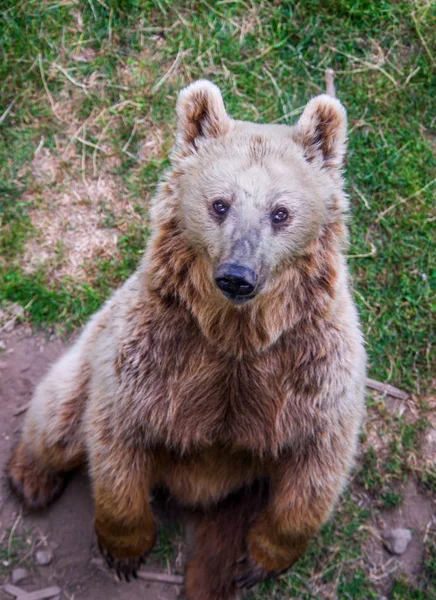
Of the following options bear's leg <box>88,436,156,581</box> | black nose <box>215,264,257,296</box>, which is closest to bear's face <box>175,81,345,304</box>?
black nose <box>215,264,257,296</box>

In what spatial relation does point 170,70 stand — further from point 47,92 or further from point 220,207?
point 220,207

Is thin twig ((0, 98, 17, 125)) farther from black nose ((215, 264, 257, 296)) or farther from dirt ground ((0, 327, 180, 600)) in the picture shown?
black nose ((215, 264, 257, 296))

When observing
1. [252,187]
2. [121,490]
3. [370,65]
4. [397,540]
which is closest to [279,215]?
[252,187]

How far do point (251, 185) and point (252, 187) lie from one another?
0.01 meters

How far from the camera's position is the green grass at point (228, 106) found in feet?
18.7

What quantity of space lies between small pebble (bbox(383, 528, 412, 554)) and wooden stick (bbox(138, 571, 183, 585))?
1545 millimetres

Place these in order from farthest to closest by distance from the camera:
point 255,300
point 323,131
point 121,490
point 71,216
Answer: point 71,216 < point 121,490 < point 323,131 < point 255,300

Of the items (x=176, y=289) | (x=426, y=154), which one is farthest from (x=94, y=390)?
(x=426, y=154)

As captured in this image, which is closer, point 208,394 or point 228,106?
point 208,394

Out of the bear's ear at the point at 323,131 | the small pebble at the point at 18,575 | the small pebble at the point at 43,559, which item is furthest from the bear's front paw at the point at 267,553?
the bear's ear at the point at 323,131

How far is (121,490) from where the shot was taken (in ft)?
13.8

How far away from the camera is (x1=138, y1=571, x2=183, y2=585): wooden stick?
5.09 metres

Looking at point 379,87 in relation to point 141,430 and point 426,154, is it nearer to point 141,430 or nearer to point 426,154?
point 426,154

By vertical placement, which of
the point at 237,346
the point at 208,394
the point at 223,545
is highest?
the point at 237,346
